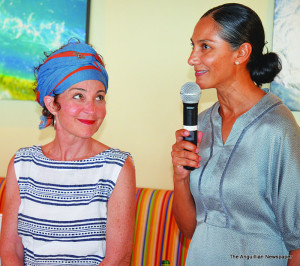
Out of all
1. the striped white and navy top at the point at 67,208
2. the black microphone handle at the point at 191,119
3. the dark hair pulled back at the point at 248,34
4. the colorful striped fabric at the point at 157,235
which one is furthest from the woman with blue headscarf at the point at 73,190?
the colorful striped fabric at the point at 157,235

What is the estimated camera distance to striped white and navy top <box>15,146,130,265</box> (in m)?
1.85

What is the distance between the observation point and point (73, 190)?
1919 mm

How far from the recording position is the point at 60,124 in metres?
2.01

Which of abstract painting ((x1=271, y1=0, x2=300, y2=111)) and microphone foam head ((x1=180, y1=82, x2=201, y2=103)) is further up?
abstract painting ((x1=271, y1=0, x2=300, y2=111))

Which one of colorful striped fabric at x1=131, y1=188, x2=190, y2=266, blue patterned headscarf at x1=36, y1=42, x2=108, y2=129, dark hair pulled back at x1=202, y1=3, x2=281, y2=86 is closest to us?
dark hair pulled back at x1=202, y1=3, x2=281, y2=86

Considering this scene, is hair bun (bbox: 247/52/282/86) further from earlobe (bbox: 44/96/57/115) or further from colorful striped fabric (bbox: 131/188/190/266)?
colorful striped fabric (bbox: 131/188/190/266)

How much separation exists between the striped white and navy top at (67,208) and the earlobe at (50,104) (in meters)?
0.23

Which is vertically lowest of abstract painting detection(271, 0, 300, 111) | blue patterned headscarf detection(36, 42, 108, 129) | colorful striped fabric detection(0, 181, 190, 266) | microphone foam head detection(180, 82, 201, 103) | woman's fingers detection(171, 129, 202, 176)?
colorful striped fabric detection(0, 181, 190, 266)

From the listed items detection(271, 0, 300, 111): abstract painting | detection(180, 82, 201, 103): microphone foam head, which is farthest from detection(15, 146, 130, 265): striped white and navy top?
detection(271, 0, 300, 111): abstract painting

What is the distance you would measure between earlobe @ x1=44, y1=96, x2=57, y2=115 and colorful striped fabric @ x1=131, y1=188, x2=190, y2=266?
45.7 inches

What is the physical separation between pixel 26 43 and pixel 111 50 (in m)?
0.67

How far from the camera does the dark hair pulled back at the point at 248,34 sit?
1.78 meters

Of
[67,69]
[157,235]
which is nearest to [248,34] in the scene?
[67,69]

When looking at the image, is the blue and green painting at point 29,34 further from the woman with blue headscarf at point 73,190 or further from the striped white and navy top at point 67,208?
the striped white and navy top at point 67,208
